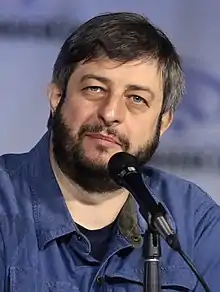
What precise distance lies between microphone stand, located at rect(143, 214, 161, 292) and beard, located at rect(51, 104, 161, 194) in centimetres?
34

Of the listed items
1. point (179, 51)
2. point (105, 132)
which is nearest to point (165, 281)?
point (105, 132)

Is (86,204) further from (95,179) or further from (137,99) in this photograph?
(137,99)

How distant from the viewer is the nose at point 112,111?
1.46 meters

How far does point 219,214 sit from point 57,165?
0.36m

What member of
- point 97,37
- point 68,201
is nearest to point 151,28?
point 97,37

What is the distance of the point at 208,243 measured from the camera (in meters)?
1.63

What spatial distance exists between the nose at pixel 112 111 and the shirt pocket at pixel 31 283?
29cm

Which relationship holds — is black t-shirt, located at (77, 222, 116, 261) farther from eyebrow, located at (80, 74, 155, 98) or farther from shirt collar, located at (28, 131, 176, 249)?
eyebrow, located at (80, 74, 155, 98)

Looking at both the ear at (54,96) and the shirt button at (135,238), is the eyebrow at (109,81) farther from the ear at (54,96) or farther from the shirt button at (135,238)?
the shirt button at (135,238)

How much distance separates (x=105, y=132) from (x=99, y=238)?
0.22m

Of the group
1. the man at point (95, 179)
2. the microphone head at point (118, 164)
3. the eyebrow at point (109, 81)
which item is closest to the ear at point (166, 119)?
the man at point (95, 179)

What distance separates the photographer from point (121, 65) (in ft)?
4.94

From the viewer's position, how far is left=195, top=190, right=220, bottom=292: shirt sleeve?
62.5 inches

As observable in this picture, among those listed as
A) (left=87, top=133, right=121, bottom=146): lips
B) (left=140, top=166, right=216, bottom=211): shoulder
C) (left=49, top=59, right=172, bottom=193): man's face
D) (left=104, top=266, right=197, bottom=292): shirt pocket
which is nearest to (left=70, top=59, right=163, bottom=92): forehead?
(left=49, top=59, right=172, bottom=193): man's face
